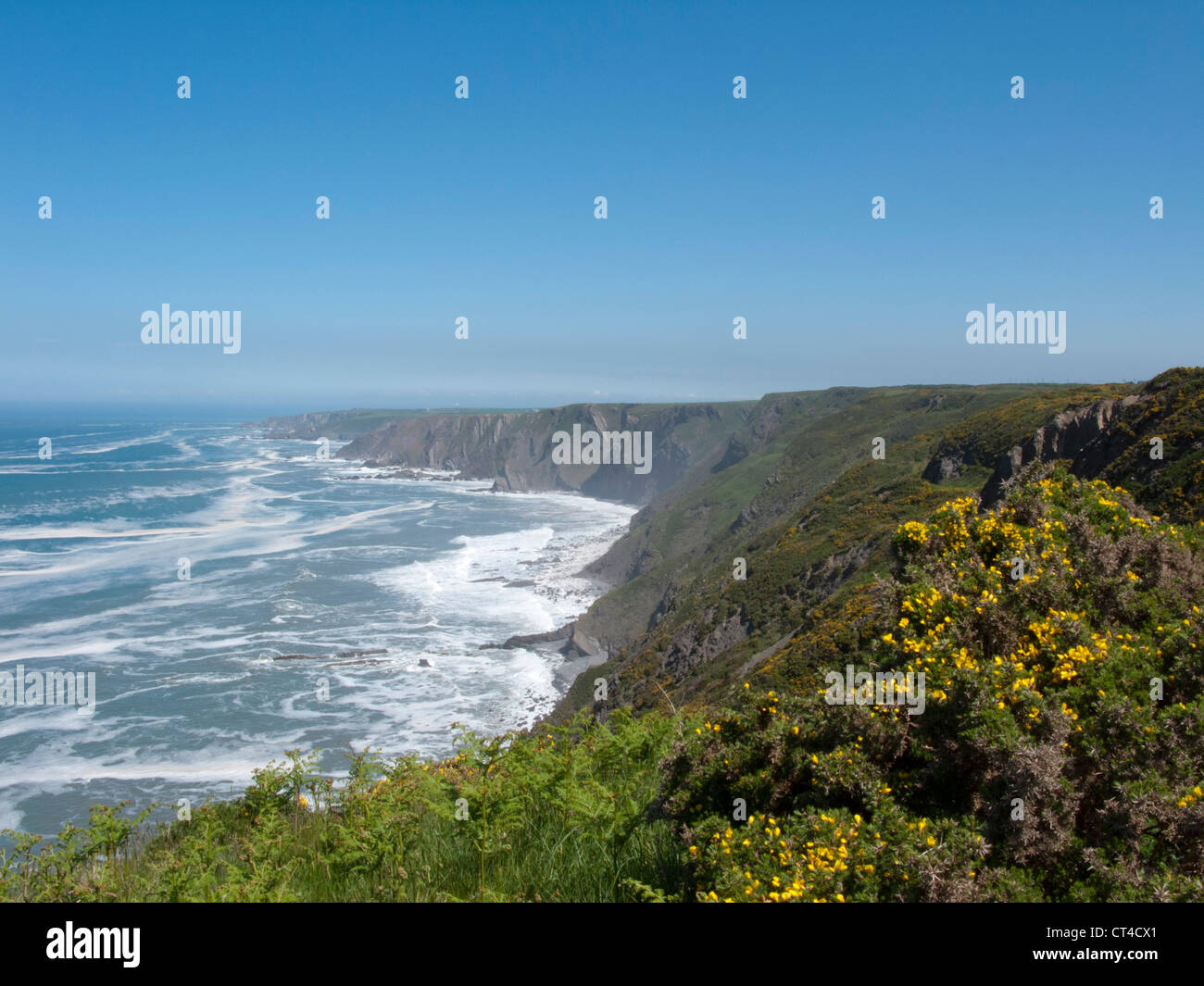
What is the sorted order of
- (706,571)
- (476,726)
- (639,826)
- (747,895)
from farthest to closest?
1. (706,571)
2. (476,726)
3. (639,826)
4. (747,895)

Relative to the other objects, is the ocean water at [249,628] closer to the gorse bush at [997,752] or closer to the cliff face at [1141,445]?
the gorse bush at [997,752]

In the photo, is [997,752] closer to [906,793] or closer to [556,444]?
[906,793]

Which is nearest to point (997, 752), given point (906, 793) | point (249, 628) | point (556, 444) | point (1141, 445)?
point (906, 793)

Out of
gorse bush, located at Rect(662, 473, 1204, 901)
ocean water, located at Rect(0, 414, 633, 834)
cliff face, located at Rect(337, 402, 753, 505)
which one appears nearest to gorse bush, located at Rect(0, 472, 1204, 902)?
gorse bush, located at Rect(662, 473, 1204, 901)

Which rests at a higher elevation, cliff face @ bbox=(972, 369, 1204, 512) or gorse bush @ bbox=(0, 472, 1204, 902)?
cliff face @ bbox=(972, 369, 1204, 512)

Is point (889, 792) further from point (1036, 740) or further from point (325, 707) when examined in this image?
point (325, 707)

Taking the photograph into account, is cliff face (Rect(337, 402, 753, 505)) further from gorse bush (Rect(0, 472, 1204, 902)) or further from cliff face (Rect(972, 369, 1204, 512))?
gorse bush (Rect(0, 472, 1204, 902))

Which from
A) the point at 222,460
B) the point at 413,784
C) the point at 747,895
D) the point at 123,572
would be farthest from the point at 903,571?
the point at 222,460
